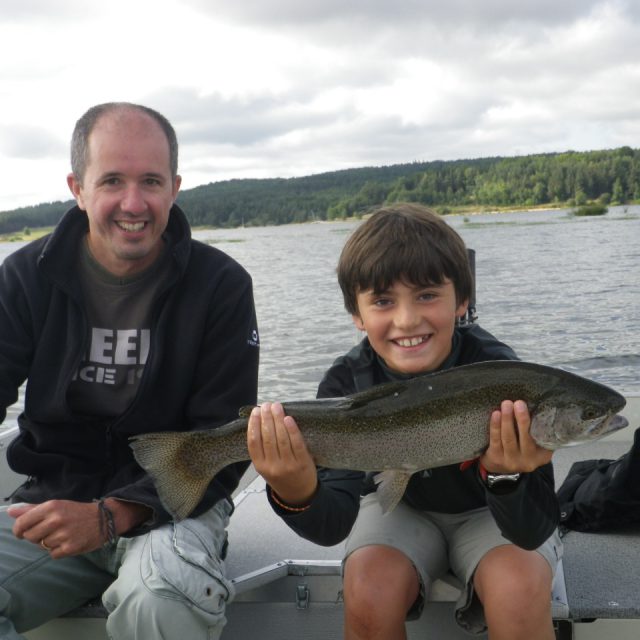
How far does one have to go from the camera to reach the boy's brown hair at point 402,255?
3.21 m

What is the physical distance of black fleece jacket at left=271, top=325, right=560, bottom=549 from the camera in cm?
279

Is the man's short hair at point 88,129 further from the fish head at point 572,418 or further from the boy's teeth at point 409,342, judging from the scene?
the fish head at point 572,418

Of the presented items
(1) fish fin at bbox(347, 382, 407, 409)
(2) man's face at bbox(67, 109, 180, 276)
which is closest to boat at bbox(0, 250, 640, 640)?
(1) fish fin at bbox(347, 382, 407, 409)

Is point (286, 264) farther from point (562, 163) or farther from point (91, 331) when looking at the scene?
point (562, 163)

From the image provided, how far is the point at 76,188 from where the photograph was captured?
376 centimetres

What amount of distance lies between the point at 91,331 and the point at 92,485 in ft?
2.26

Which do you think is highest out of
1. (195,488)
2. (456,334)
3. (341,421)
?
(456,334)

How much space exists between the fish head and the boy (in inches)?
2.4

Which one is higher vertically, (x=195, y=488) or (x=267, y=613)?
(x=195, y=488)

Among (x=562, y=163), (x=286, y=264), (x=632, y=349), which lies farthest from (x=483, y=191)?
(x=632, y=349)

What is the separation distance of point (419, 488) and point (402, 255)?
3.15ft

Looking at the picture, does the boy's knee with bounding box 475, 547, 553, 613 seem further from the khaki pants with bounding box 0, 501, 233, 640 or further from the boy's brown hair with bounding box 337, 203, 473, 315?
the boy's brown hair with bounding box 337, 203, 473, 315

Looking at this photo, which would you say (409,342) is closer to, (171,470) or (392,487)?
(392,487)

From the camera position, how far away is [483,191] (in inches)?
3110
